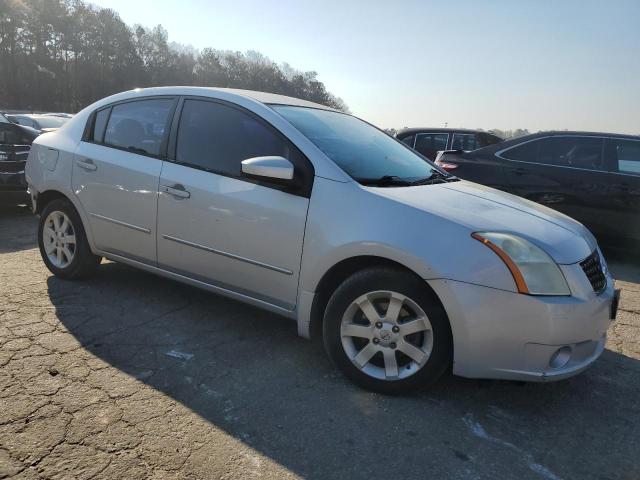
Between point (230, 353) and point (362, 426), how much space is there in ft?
3.55

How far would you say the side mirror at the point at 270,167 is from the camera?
9.50 feet

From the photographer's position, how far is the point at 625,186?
583 centimetres

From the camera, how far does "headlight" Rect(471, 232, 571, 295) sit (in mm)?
2438

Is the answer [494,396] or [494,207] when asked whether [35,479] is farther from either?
[494,207]

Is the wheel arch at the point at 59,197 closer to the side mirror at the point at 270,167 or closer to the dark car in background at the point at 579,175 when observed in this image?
the side mirror at the point at 270,167

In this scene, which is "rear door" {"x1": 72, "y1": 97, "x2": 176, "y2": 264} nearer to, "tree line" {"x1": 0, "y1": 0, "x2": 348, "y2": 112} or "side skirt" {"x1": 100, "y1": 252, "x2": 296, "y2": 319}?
"side skirt" {"x1": 100, "y1": 252, "x2": 296, "y2": 319}

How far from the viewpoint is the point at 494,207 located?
2.94 m

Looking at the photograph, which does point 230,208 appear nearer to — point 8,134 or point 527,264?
point 527,264

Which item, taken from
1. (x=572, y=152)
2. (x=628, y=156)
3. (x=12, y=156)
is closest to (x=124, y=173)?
(x=12, y=156)

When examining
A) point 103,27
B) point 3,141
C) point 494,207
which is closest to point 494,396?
point 494,207

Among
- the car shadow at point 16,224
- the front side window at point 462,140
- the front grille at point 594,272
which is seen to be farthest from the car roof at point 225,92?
the front side window at point 462,140

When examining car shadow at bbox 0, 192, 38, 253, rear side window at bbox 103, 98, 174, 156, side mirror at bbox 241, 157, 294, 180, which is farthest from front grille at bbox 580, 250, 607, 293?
car shadow at bbox 0, 192, 38, 253

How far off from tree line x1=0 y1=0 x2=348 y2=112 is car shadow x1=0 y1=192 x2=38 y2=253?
211 ft

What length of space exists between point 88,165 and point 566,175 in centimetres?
529
